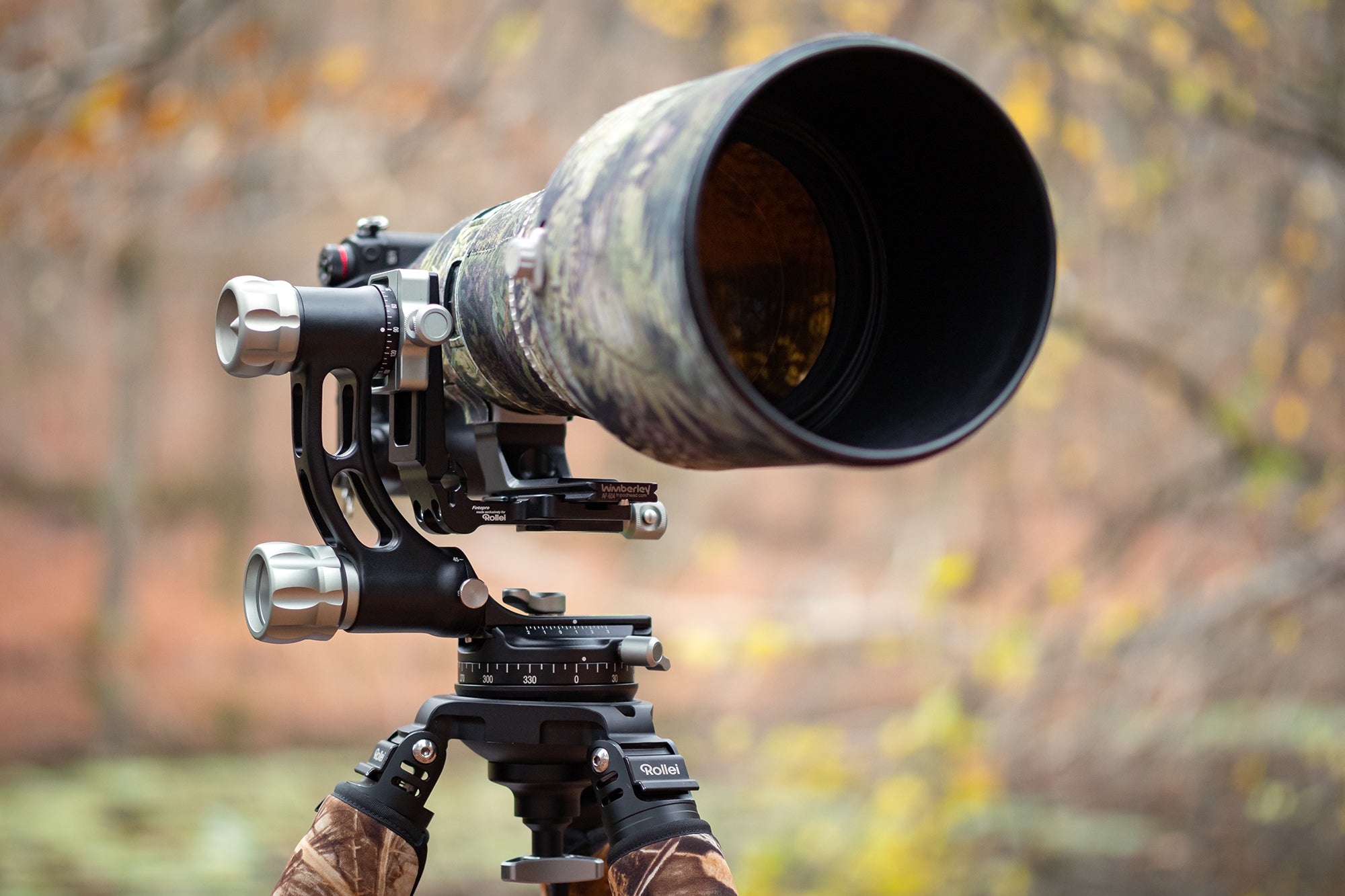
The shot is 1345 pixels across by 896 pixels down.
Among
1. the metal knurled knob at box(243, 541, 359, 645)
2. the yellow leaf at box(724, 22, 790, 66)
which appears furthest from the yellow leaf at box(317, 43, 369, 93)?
the metal knurled knob at box(243, 541, 359, 645)

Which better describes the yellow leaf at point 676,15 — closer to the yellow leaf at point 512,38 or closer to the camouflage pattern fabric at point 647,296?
the yellow leaf at point 512,38

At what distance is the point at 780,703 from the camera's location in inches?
95.0

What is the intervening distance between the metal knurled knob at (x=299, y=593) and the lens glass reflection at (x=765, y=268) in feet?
1.12

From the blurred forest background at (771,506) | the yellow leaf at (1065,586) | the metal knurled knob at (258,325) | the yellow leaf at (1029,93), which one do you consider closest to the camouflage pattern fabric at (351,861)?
the metal knurled knob at (258,325)

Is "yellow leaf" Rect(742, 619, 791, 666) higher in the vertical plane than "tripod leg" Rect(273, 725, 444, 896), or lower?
higher

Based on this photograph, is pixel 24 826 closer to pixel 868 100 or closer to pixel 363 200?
pixel 363 200

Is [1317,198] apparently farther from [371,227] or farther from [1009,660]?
[371,227]

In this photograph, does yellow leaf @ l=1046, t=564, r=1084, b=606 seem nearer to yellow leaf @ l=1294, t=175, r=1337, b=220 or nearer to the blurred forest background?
the blurred forest background

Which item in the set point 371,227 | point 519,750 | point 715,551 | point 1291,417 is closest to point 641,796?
point 519,750

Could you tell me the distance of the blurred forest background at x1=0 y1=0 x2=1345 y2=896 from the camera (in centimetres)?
214

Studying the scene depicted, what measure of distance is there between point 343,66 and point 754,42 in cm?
77

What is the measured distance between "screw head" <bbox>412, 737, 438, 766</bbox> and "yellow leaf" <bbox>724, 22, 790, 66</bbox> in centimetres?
173

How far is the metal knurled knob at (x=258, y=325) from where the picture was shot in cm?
90

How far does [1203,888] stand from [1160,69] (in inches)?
65.0
